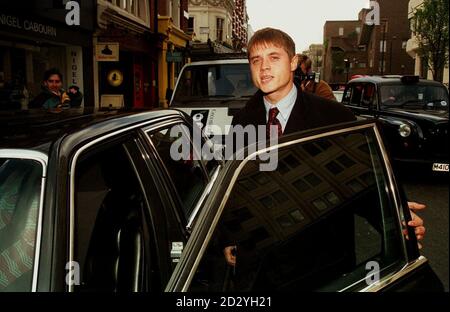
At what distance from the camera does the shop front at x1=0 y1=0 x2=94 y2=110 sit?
10.9 m

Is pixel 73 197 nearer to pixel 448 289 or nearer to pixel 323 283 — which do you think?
pixel 323 283

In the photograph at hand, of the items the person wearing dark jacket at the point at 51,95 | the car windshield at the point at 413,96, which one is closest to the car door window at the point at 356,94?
the car windshield at the point at 413,96

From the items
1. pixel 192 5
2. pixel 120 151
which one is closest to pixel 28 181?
pixel 120 151

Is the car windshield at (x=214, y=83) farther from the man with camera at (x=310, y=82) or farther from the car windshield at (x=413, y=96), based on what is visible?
the car windshield at (x=413, y=96)

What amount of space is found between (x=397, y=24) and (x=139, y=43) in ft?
163

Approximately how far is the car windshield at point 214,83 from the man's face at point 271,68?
543cm

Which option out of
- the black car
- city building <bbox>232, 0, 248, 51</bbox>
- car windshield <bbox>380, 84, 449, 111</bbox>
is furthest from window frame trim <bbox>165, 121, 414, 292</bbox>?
city building <bbox>232, 0, 248, 51</bbox>

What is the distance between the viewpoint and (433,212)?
5.58m

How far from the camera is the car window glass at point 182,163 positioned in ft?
8.42

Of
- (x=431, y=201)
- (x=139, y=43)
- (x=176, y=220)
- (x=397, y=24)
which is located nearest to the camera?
(x=176, y=220)

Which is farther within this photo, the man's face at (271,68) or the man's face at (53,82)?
the man's face at (53,82)

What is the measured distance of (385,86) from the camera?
8.99m
